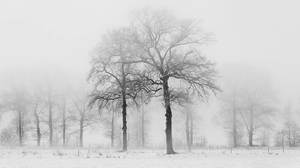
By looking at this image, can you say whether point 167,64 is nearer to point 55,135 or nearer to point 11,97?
point 11,97

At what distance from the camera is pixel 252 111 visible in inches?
1940

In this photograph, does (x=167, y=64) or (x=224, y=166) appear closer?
(x=224, y=166)

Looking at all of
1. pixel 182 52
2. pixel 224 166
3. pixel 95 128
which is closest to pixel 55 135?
pixel 95 128

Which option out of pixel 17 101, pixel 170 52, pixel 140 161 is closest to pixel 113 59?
pixel 170 52

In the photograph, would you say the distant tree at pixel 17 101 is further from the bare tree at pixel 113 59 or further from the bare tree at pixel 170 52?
the bare tree at pixel 170 52

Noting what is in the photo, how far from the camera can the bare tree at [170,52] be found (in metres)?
28.4

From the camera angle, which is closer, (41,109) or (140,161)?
(140,161)

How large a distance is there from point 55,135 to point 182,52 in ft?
143

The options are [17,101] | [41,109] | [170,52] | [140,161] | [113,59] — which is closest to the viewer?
[140,161]

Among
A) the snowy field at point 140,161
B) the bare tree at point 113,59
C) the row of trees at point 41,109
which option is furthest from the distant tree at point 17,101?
the snowy field at point 140,161

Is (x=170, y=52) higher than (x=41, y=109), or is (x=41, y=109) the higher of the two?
(x=170, y=52)

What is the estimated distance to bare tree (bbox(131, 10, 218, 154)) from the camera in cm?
2839

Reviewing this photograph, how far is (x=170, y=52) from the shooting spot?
29.0 metres

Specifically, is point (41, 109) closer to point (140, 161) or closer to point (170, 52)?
point (170, 52)
